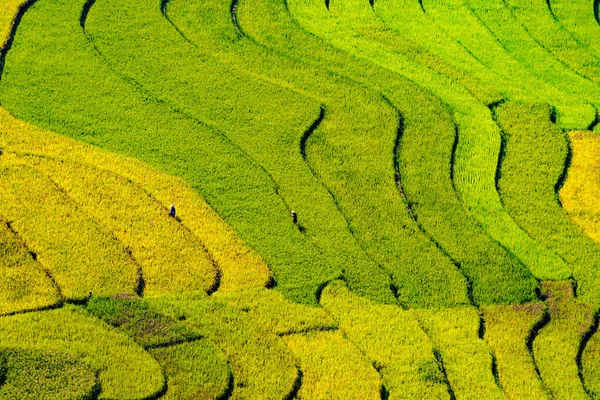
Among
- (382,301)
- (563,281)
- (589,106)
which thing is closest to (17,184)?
(382,301)

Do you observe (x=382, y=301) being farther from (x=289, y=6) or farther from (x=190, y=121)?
(x=289, y=6)

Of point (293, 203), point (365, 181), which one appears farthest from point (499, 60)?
point (293, 203)

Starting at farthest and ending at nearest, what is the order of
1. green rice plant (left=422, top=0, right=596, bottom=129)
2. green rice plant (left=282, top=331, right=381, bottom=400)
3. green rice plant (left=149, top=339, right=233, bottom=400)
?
green rice plant (left=422, top=0, right=596, bottom=129)
green rice plant (left=282, top=331, right=381, bottom=400)
green rice plant (left=149, top=339, right=233, bottom=400)

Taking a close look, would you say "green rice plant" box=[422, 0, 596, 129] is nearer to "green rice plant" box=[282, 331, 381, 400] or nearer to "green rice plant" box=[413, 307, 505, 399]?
"green rice plant" box=[413, 307, 505, 399]

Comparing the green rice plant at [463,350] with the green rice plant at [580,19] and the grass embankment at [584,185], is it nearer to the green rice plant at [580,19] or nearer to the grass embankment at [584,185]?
the grass embankment at [584,185]

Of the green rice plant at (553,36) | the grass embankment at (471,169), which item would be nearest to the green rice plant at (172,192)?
the grass embankment at (471,169)

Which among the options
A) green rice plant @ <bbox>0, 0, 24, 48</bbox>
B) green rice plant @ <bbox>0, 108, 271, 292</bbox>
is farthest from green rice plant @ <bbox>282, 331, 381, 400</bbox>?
green rice plant @ <bbox>0, 0, 24, 48</bbox>
